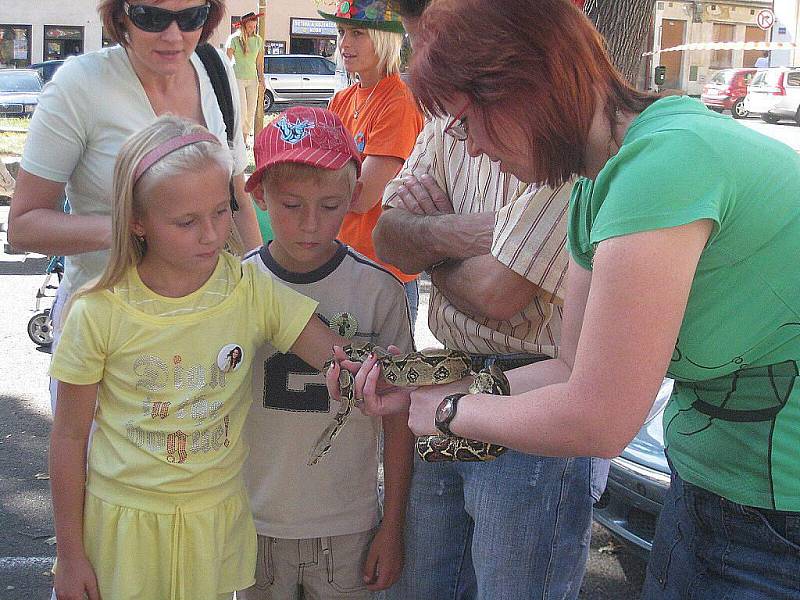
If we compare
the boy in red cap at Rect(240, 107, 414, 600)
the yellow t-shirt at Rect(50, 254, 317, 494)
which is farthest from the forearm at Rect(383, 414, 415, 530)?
the yellow t-shirt at Rect(50, 254, 317, 494)

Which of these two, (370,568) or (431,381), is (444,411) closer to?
(431,381)

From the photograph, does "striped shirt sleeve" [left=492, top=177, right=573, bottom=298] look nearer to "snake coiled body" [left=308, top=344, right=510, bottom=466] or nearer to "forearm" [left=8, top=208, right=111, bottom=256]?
"snake coiled body" [left=308, top=344, right=510, bottom=466]

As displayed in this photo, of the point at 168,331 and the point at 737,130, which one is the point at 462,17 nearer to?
the point at 737,130

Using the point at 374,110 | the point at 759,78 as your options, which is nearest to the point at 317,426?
the point at 374,110

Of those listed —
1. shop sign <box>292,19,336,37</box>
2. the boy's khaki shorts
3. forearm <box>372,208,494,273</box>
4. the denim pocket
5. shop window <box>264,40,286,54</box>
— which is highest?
shop sign <box>292,19,336,37</box>

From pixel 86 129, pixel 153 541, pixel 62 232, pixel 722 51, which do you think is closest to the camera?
pixel 153 541

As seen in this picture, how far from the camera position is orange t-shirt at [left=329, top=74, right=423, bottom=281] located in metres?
4.21

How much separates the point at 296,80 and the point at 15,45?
16317 millimetres

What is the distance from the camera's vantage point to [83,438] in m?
2.55

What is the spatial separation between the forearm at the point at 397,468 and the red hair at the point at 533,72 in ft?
3.71

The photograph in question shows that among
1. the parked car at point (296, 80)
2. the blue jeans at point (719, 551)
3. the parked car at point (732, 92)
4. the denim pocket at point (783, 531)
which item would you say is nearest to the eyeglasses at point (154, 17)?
the blue jeans at point (719, 551)

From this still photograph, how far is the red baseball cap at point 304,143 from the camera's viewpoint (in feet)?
9.03

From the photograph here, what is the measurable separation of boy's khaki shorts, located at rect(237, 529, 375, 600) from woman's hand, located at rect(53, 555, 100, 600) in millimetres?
534

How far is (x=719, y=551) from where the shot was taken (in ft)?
6.62
